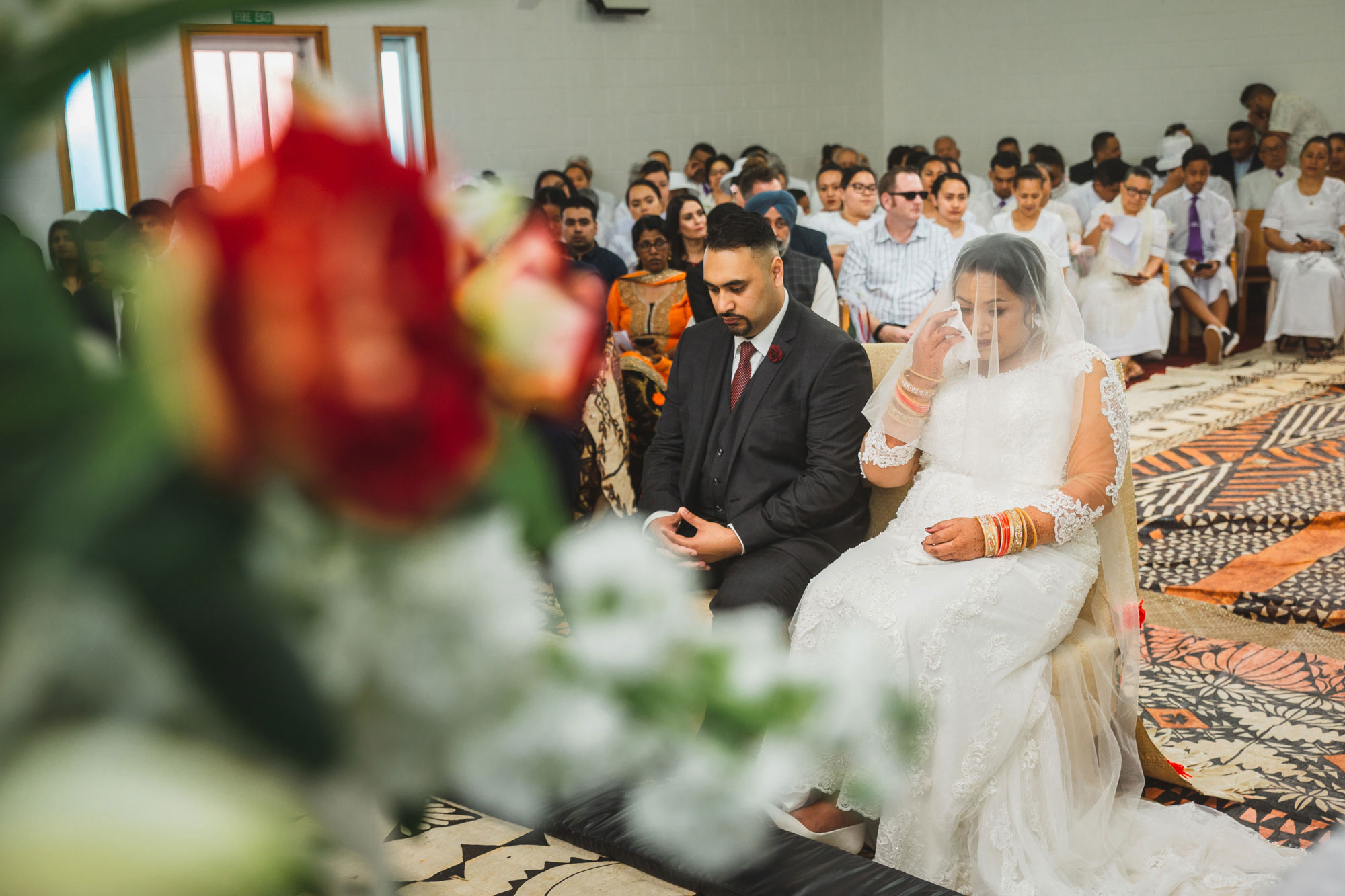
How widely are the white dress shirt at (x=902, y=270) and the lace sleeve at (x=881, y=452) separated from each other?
284cm

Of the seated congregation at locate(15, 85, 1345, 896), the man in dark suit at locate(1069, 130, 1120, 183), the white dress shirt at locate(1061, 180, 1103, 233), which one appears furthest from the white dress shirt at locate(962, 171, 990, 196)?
the seated congregation at locate(15, 85, 1345, 896)

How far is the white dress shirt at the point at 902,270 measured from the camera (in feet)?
18.1

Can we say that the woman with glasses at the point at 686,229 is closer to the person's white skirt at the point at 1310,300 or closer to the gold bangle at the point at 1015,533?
the gold bangle at the point at 1015,533

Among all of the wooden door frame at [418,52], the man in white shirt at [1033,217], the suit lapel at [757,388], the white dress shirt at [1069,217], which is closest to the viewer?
the suit lapel at [757,388]

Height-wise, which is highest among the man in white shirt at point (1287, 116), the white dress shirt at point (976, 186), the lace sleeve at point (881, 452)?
the man in white shirt at point (1287, 116)

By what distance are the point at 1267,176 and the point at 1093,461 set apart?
7877mm

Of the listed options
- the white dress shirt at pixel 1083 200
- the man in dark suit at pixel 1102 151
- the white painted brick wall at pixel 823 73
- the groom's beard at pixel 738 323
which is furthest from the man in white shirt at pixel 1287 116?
the groom's beard at pixel 738 323

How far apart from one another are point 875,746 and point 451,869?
3.03 ft

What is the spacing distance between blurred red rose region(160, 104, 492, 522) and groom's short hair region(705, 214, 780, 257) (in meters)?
2.71

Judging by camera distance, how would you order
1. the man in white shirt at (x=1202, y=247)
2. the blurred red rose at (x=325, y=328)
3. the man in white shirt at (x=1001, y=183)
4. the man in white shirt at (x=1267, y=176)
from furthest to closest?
the man in white shirt at (x=1267, y=176)
the man in white shirt at (x=1202, y=247)
the man in white shirt at (x=1001, y=183)
the blurred red rose at (x=325, y=328)

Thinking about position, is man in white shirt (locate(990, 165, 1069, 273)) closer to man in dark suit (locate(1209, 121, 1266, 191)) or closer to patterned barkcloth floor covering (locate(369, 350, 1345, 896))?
patterned barkcloth floor covering (locate(369, 350, 1345, 896))

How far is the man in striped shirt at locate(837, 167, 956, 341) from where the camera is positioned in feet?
18.0

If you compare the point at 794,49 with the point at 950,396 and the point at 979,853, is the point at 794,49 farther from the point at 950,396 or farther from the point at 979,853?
the point at 979,853

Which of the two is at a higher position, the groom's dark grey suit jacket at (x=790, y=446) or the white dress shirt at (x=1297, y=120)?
the white dress shirt at (x=1297, y=120)
